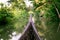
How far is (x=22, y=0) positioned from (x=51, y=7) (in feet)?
17.4

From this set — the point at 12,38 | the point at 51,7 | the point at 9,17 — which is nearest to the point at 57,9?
the point at 51,7

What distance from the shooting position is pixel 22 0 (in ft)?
78.3

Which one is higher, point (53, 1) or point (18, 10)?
point (53, 1)

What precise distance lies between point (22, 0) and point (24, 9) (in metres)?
1.17

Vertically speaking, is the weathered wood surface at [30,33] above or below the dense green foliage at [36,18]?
above

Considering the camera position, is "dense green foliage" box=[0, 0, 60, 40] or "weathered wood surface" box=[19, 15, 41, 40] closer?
"weathered wood surface" box=[19, 15, 41, 40]

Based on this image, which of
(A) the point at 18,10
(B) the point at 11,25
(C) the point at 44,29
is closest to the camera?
(C) the point at 44,29

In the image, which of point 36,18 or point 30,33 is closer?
point 30,33

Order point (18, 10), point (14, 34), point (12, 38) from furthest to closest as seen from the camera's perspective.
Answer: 1. point (18, 10)
2. point (14, 34)
3. point (12, 38)

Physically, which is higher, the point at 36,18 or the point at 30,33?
the point at 30,33

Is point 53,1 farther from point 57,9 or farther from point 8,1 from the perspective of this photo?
point 8,1

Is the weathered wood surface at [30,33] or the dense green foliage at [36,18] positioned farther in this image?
the dense green foliage at [36,18]

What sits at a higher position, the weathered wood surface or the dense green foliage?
the weathered wood surface

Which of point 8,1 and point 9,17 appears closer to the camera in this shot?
point 9,17
